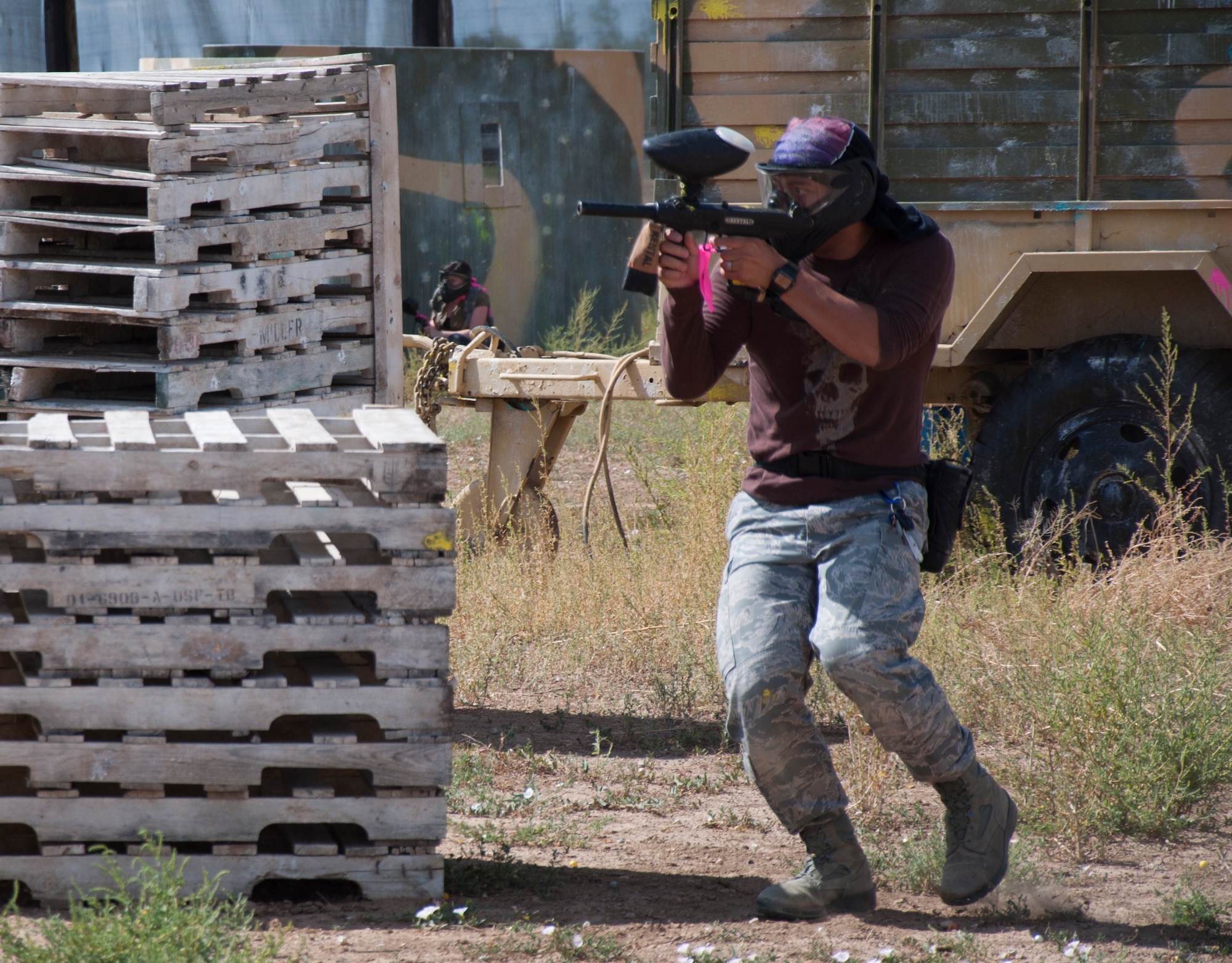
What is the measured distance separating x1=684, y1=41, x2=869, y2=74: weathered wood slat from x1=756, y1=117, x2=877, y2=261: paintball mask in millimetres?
2658

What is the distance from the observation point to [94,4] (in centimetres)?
1355

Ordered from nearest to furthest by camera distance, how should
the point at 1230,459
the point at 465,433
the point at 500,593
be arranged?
the point at 1230,459 → the point at 500,593 → the point at 465,433

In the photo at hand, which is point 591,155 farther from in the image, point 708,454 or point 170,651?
point 170,651

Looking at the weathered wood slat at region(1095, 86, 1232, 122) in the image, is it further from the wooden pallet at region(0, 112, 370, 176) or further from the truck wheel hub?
the wooden pallet at region(0, 112, 370, 176)

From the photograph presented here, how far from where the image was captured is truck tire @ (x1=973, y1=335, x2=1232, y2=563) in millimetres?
5641

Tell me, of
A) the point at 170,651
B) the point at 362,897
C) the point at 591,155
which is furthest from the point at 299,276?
the point at 591,155

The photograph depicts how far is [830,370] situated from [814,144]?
22.0 inches

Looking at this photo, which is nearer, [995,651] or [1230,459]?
[995,651]

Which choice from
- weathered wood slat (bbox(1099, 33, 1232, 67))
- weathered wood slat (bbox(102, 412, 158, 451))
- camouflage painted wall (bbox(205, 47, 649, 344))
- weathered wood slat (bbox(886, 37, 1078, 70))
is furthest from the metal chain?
camouflage painted wall (bbox(205, 47, 649, 344))

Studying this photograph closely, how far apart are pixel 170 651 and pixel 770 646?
56.9 inches

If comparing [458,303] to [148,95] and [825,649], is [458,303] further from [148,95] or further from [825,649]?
[825,649]

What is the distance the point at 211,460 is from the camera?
3211mm

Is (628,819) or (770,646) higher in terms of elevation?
(770,646)

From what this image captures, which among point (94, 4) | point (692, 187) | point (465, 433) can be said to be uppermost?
point (94, 4)
